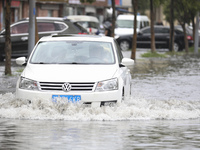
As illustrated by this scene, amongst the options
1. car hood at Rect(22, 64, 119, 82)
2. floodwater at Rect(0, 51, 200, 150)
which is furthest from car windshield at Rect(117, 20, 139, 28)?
car hood at Rect(22, 64, 119, 82)

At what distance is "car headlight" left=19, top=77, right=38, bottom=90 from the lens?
10656mm

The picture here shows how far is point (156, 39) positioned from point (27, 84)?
33796 millimetres

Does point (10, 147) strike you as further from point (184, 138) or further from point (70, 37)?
point (70, 37)

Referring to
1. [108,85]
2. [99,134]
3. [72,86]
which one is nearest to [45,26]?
[108,85]

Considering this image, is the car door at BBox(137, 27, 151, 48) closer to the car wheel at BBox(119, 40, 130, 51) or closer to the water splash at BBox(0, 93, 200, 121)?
the car wheel at BBox(119, 40, 130, 51)

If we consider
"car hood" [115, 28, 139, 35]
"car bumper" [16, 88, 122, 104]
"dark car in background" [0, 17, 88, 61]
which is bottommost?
"car hood" [115, 28, 139, 35]

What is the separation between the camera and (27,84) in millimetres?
10758

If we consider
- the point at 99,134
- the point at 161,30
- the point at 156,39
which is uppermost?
the point at 99,134

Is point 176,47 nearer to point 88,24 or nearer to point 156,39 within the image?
point 156,39

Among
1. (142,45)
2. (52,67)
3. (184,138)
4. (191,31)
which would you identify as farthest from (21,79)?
(191,31)

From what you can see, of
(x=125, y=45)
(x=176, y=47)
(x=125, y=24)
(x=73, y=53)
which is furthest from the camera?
(x=125, y=24)

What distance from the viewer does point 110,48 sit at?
12.2 meters

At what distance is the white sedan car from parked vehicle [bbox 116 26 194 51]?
101 feet

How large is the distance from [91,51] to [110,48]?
37 centimetres
